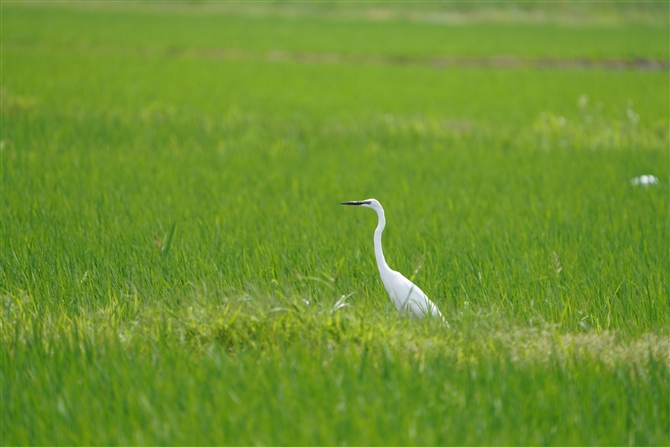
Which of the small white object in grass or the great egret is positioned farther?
the small white object in grass

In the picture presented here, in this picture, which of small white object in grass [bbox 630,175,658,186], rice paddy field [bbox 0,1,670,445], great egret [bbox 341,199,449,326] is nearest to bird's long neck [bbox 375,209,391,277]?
great egret [bbox 341,199,449,326]

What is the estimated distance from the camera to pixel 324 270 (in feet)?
13.0

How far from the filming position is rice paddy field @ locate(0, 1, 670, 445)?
2455 mm

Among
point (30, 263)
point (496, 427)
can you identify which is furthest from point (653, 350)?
point (30, 263)

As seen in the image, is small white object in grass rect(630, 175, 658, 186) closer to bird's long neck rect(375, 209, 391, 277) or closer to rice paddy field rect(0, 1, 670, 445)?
rice paddy field rect(0, 1, 670, 445)

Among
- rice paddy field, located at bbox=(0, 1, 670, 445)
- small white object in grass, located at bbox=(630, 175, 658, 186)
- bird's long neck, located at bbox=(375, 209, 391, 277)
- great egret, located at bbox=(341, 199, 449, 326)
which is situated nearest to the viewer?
rice paddy field, located at bbox=(0, 1, 670, 445)

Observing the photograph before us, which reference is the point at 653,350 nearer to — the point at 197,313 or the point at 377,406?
the point at 377,406

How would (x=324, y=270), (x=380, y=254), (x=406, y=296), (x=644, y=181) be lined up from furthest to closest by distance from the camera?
(x=644, y=181) → (x=324, y=270) → (x=380, y=254) → (x=406, y=296)

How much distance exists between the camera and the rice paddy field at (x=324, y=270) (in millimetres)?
2455

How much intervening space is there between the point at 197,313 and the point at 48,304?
94 centimetres

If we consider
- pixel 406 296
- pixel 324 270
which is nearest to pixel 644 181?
pixel 324 270

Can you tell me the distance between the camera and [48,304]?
3568 millimetres

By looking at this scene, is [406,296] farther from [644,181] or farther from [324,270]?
[644,181]

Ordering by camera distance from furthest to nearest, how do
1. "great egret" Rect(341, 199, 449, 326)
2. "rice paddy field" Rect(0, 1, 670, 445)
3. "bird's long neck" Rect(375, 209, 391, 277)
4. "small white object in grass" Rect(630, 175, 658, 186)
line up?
"small white object in grass" Rect(630, 175, 658, 186)
"bird's long neck" Rect(375, 209, 391, 277)
"great egret" Rect(341, 199, 449, 326)
"rice paddy field" Rect(0, 1, 670, 445)
